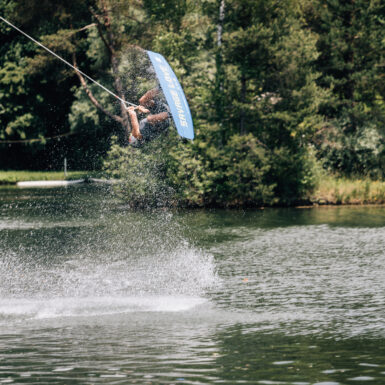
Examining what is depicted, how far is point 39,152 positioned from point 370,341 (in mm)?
46455

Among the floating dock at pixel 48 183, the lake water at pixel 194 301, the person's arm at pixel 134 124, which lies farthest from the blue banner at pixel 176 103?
the floating dock at pixel 48 183

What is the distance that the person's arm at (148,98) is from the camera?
14.6 meters

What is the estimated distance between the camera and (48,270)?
1638 centimetres

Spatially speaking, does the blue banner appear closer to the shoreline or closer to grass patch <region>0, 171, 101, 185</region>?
the shoreline

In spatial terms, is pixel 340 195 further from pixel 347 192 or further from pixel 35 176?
pixel 35 176

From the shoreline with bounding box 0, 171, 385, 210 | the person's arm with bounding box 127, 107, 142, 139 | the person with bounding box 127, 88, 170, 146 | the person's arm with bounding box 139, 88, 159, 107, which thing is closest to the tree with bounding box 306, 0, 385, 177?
the shoreline with bounding box 0, 171, 385, 210

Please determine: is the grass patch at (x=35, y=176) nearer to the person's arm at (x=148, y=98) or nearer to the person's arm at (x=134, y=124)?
the person's arm at (x=148, y=98)

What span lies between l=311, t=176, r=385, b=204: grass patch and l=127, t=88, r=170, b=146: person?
1572 cm

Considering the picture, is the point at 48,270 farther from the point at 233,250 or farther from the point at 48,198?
the point at 48,198

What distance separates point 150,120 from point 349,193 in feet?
54.7

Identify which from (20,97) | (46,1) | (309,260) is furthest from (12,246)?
(20,97)

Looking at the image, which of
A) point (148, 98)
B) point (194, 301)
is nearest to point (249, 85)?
point (148, 98)

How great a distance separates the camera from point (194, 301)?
13.0 meters

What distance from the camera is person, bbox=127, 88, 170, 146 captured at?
1442 cm
